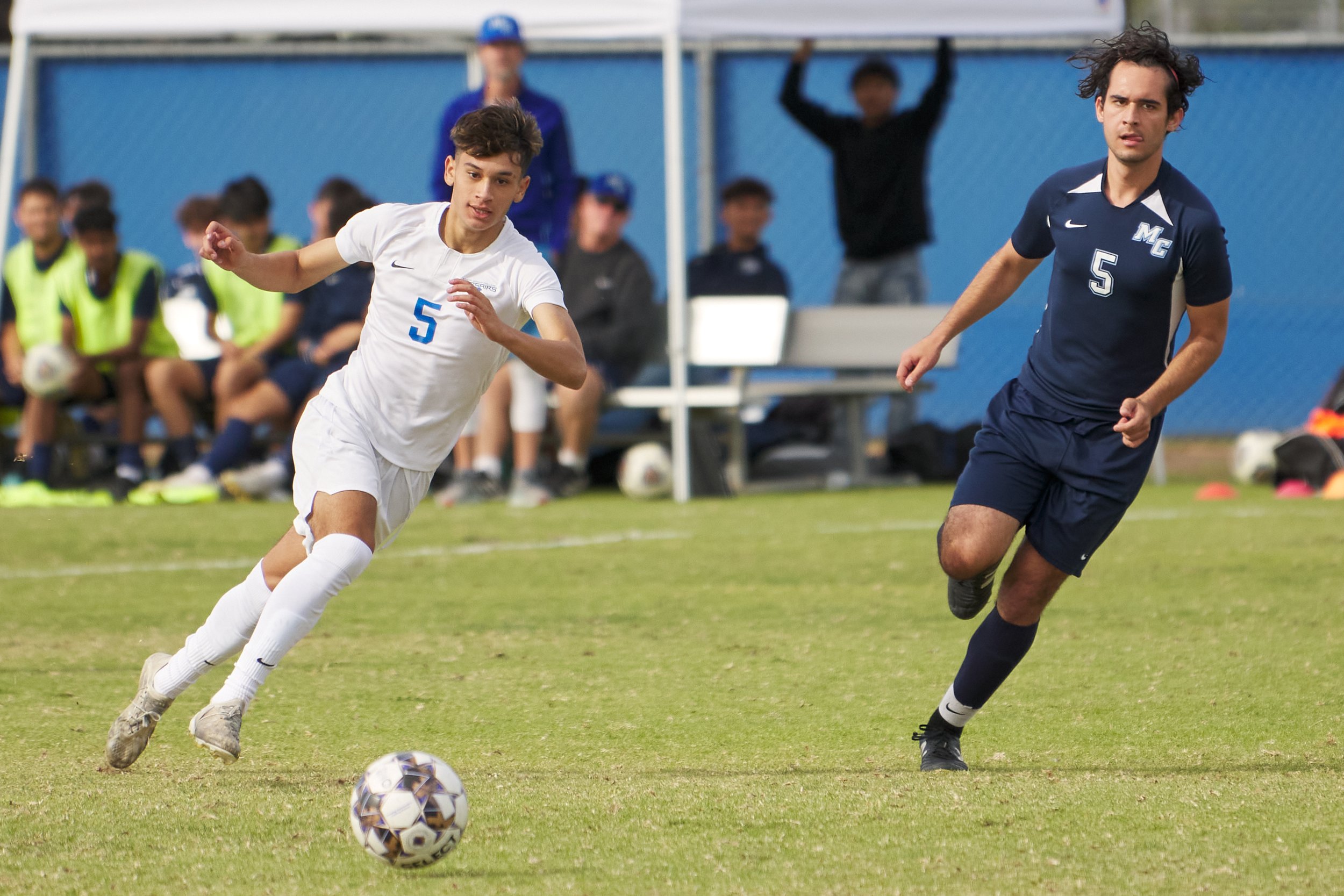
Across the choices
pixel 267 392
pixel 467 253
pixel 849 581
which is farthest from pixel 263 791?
pixel 267 392

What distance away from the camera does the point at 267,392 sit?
962 cm

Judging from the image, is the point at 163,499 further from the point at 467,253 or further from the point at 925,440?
the point at 467,253

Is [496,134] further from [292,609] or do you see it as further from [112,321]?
[112,321]

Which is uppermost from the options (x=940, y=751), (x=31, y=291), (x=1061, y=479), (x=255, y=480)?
(x=1061, y=479)

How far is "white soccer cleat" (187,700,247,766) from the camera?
3.49 metres

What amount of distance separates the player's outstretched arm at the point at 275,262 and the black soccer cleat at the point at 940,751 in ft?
A: 6.00

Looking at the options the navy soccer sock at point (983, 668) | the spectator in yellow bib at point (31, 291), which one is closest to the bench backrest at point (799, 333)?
the spectator in yellow bib at point (31, 291)

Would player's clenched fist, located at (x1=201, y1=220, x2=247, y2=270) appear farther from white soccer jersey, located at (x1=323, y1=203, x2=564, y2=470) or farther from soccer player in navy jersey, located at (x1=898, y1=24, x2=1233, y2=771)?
soccer player in navy jersey, located at (x1=898, y1=24, x2=1233, y2=771)

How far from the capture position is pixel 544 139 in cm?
841

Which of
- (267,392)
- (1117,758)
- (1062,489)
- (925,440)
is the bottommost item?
(925,440)

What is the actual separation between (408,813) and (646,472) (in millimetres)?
6841

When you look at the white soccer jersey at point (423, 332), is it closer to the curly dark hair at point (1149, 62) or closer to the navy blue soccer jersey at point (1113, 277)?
the navy blue soccer jersey at point (1113, 277)

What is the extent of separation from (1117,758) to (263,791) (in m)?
1.93

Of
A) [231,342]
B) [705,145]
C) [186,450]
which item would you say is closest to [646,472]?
[231,342]
